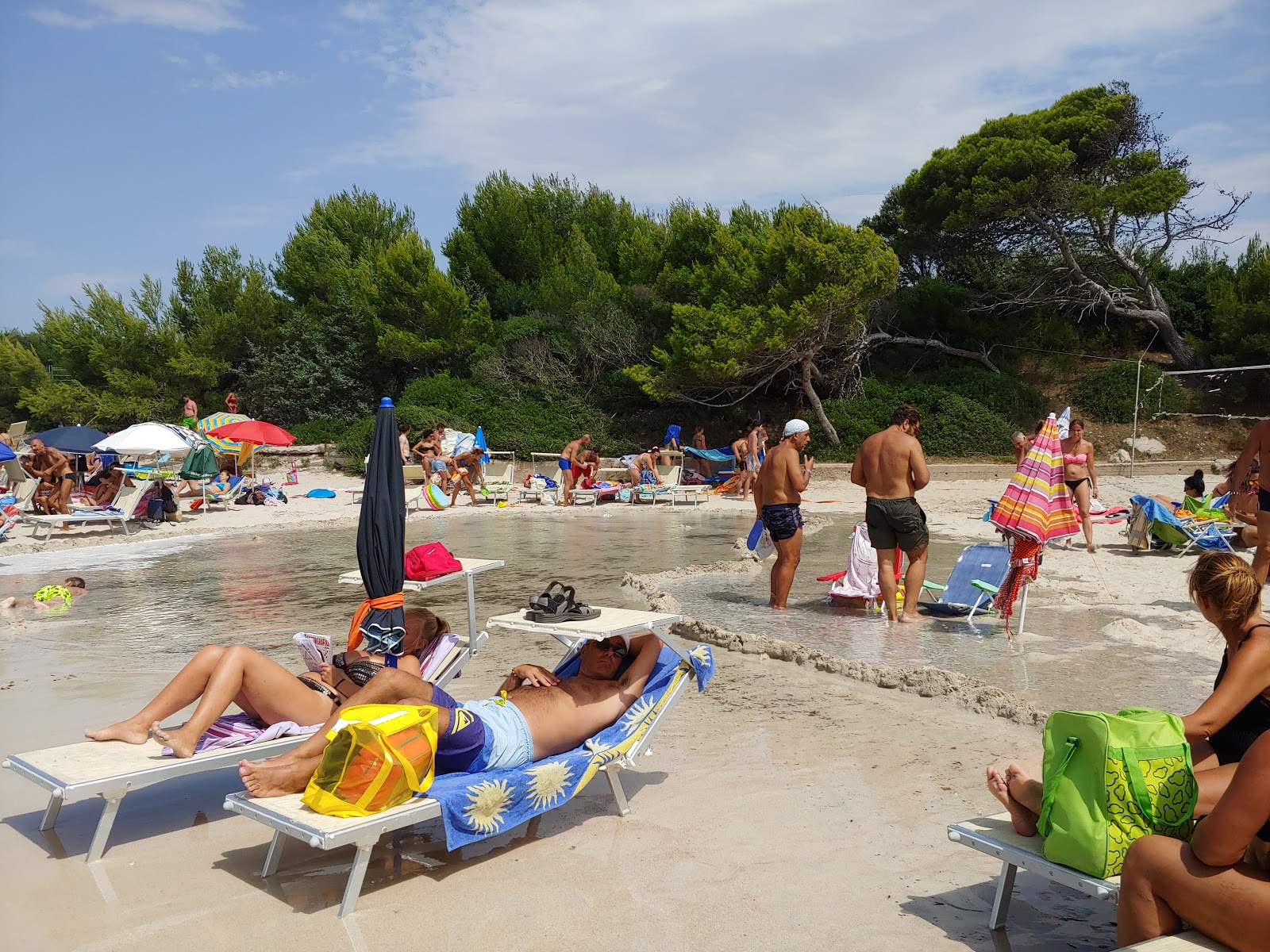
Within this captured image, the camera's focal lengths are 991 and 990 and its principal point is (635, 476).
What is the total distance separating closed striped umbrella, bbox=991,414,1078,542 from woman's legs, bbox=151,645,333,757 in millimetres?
4753

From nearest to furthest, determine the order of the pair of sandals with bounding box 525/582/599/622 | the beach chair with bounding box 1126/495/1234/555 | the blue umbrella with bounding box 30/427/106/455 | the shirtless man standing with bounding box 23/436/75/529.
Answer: the pair of sandals with bounding box 525/582/599/622
the beach chair with bounding box 1126/495/1234/555
the shirtless man standing with bounding box 23/436/75/529
the blue umbrella with bounding box 30/427/106/455

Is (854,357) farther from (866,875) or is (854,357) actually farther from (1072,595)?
(866,875)

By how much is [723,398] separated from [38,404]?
72.1 ft

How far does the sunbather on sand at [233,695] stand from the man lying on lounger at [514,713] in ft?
0.97

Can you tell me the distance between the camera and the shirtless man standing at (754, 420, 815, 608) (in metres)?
7.95

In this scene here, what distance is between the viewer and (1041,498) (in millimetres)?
6746

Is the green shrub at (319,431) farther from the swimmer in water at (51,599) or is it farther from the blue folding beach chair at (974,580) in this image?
the blue folding beach chair at (974,580)

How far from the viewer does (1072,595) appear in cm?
846

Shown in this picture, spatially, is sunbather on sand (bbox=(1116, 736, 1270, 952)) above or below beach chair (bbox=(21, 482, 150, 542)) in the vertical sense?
above

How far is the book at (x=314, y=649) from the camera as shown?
4496 millimetres

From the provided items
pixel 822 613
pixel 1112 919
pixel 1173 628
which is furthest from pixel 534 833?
pixel 1173 628

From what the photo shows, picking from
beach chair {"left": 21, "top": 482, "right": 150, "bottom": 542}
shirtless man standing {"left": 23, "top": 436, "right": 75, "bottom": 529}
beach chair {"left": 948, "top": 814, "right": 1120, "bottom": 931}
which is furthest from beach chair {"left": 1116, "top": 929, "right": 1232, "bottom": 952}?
shirtless man standing {"left": 23, "top": 436, "right": 75, "bottom": 529}

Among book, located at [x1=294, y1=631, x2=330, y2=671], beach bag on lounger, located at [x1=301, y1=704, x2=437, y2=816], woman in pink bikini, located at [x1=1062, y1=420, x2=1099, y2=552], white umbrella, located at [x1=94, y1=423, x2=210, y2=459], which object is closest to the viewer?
beach bag on lounger, located at [x1=301, y1=704, x2=437, y2=816]

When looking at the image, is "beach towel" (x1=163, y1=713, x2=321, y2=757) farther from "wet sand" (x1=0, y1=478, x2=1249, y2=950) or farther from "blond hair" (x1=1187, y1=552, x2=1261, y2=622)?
"blond hair" (x1=1187, y1=552, x2=1261, y2=622)
